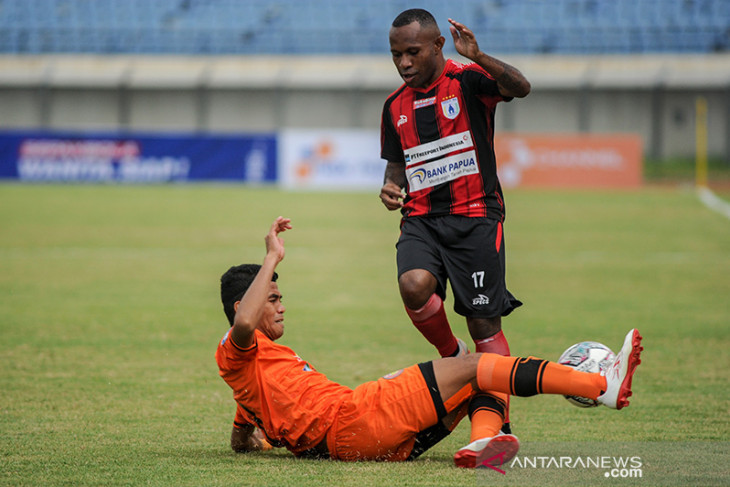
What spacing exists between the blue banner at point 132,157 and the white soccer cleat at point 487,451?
26.0 meters

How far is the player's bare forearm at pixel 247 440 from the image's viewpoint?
15.1 ft

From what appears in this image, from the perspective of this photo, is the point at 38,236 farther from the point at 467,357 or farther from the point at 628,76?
the point at 628,76

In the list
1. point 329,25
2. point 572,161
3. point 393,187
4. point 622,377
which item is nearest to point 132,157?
point 329,25

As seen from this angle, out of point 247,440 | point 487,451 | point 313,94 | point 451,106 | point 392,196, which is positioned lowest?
point 247,440

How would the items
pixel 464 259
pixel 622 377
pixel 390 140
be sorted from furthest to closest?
1. pixel 390 140
2. pixel 464 259
3. pixel 622 377

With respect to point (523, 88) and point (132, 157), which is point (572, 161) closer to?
point (132, 157)

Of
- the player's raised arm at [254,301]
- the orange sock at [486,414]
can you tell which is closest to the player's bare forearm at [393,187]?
the player's raised arm at [254,301]

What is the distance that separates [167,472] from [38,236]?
13.2 meters

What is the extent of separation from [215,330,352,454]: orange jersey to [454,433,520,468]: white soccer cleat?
62cm

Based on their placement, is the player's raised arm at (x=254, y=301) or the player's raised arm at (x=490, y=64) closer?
the player's raised arm at (x=254, y=301)

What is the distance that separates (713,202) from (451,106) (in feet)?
70.4

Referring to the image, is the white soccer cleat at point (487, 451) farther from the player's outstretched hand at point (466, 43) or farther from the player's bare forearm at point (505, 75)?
the player's outstretched hand at point (466, 43)

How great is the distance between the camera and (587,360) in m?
4.37

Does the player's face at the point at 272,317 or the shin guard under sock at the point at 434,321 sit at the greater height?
the player's face at the point at 272,317
